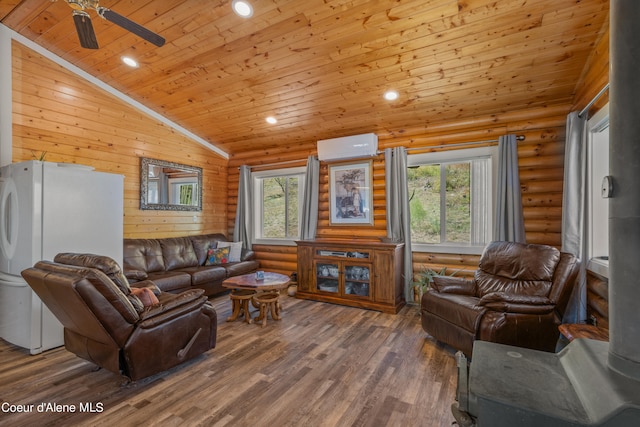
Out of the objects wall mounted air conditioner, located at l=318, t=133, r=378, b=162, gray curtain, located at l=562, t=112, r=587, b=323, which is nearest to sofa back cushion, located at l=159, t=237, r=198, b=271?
wall mounted air conditioner, located at l=318, t=133, r=378, b=162

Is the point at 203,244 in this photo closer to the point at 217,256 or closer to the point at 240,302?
the point at 217,256

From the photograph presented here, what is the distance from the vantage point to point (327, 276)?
14.9ft

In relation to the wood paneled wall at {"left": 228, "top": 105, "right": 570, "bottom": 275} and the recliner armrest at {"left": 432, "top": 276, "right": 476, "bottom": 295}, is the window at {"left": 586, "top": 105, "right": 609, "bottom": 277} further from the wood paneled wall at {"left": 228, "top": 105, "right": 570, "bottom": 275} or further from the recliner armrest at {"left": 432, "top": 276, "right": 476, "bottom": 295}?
the recliner armrest at {"left": 432, "top": 276, "right": 476, "bottom": 295}

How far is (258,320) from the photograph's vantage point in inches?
143

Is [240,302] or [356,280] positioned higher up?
[356,280]

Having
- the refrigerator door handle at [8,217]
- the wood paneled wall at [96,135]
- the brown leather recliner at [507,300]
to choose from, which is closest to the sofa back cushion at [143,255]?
the wood paneled wall at [96,135]

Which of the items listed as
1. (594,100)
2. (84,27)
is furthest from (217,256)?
(594,100)

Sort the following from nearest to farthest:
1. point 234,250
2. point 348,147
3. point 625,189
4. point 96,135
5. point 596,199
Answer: point 625,189 < point 596,199 < point 96,135 < point 348,147 < point 234,250

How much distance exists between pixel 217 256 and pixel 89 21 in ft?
12.1

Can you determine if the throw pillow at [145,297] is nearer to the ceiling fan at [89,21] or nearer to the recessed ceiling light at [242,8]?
the ceiling fan at [89,21]

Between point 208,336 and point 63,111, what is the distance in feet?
11.9

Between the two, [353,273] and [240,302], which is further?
[353,273]

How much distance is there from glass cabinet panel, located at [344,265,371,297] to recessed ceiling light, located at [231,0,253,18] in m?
3.27

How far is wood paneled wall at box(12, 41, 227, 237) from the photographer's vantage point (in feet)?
11.7
